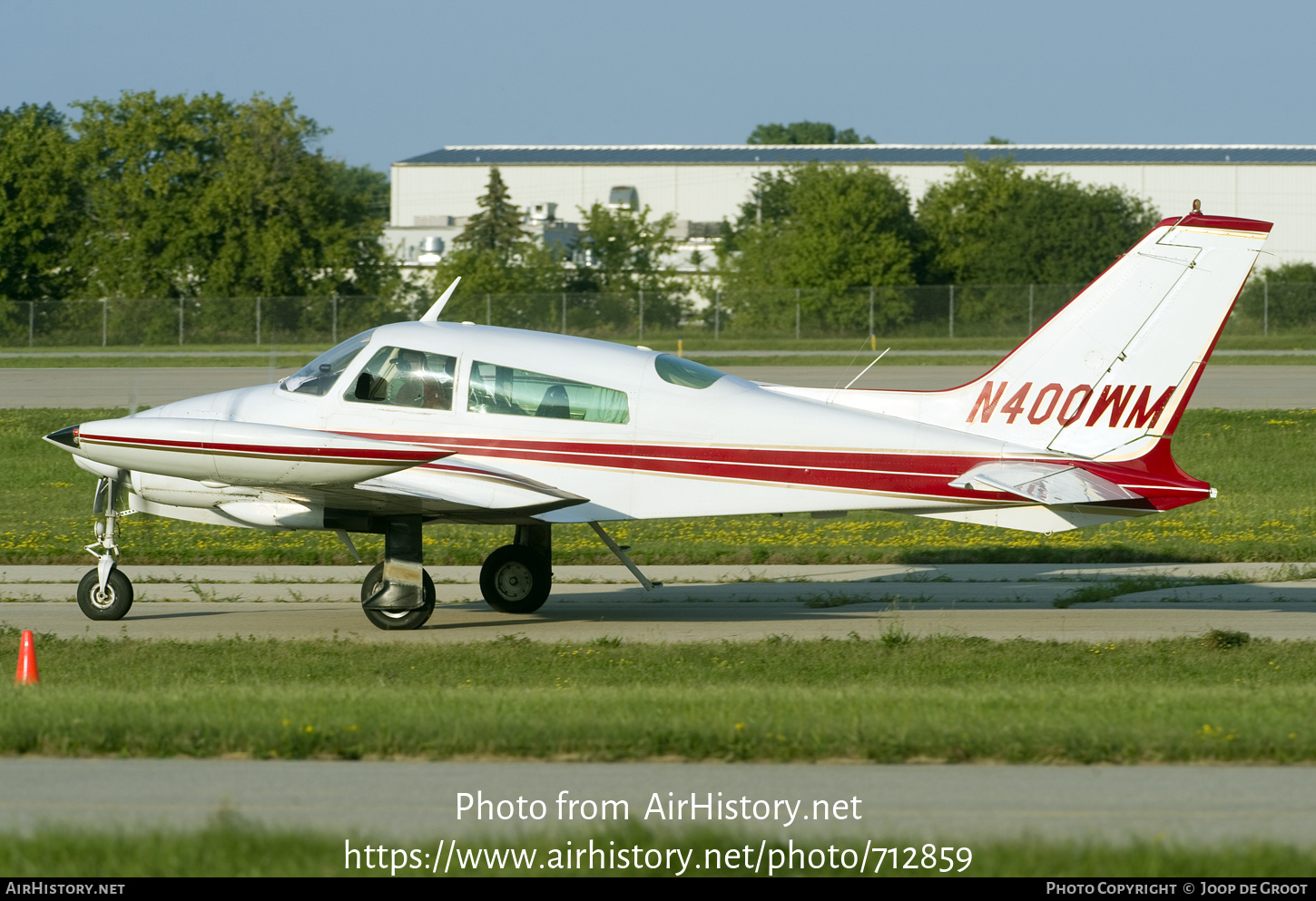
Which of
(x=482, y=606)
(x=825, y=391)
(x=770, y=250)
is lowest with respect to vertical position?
(x=482, y=606)

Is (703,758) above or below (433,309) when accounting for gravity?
below

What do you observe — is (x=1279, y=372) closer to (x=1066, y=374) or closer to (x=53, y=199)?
(x=1066, y=374)

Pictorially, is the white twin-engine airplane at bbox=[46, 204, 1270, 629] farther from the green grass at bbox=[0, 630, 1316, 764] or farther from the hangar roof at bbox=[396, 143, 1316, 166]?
the hangar roof at bbox=[396, 143, 1316, 166]

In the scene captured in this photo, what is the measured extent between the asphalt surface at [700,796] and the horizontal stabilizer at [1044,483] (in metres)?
4.37

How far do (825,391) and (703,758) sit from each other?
6110 mm

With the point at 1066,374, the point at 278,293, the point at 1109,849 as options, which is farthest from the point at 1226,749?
the point at 278,293

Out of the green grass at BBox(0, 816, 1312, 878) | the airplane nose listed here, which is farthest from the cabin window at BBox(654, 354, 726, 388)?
the green grass at BBox(0, 816, 1312, 878)

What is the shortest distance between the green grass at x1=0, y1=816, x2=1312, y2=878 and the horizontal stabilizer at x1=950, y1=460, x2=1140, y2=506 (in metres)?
5.83

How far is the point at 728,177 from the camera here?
96.9 m

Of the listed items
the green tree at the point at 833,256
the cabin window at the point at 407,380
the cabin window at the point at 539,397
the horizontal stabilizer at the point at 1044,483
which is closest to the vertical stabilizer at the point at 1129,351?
the horizontal stabilizer at the point at 1044,483

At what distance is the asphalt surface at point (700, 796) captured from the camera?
18.9 ft

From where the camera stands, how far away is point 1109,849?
529 centimetres

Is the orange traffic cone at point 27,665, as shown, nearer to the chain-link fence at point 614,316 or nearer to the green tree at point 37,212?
the chain-link fence at point 614,316

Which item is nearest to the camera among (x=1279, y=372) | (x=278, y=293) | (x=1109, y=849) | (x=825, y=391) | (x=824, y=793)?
(x=1109, y=849)
